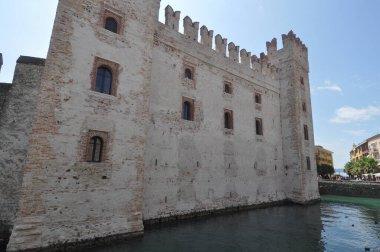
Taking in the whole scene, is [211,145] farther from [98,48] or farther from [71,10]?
[71,10]

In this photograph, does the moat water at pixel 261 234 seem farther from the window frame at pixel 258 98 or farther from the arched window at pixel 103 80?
the window frame at pixel 258 98

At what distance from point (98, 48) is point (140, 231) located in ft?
21.3

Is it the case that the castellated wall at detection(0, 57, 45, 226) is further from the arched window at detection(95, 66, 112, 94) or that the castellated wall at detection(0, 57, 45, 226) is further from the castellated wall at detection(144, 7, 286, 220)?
the castellated wall at detection(144, 7, 286, 220)

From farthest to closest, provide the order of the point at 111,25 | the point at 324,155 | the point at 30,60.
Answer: the point at 324,155
the point at 111,25
the point at 30,60

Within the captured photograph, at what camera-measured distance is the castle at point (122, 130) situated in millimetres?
6742

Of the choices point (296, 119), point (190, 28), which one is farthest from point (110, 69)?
point (296, 119)

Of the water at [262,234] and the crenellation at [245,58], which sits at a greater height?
the crenellation at [245,58]

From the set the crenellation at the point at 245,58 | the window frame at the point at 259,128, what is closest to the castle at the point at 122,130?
the crenellation at the point at 245,58

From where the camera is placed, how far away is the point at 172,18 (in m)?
11.8

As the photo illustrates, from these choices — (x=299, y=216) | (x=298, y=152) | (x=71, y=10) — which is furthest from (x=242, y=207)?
(x=71, y=10)

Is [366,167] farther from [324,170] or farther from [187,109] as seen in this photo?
[187,109]

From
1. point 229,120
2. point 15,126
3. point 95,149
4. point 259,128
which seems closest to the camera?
point 15,126

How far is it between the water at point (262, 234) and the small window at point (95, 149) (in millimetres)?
2658

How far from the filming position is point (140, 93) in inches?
350
